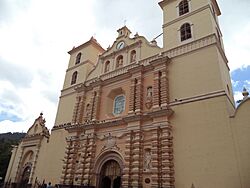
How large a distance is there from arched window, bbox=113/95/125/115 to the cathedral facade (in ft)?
0.28

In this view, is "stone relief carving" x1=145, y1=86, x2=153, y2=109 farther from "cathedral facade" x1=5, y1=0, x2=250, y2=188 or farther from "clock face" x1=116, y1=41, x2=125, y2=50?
"clock face" x1=116, y1=41, x2=125, y2=50

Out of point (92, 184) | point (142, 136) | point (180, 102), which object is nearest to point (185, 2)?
point (180, 102)

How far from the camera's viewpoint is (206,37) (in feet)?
43.5

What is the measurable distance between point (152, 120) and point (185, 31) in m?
6.57

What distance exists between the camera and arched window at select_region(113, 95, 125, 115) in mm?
16500

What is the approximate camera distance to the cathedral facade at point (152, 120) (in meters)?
10.5

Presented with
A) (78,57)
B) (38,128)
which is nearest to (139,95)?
(78,57)

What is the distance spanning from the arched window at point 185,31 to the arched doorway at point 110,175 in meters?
9.68

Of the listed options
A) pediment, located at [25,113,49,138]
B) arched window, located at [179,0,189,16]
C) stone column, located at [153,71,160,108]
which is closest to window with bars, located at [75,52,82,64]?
pediment, located at [25,113,49,138]

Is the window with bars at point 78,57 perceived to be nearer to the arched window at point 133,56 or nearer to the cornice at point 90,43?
the cornice at point 90,43

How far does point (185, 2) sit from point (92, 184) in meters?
14.5

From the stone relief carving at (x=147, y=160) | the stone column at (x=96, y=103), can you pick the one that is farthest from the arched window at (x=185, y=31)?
the stone relief carving at (x=147, y=160)

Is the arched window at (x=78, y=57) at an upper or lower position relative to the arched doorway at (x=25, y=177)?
upper

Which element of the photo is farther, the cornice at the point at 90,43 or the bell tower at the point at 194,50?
the cornice at the point at 90,43
